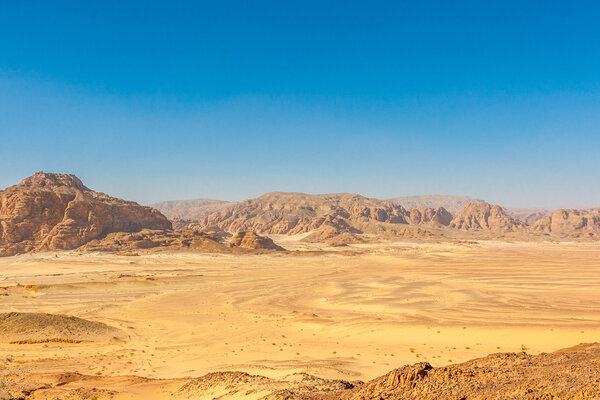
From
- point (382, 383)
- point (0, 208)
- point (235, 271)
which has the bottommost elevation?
point (235, 271)

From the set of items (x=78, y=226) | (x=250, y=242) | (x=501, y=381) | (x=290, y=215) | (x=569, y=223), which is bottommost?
(x=250, y=242)

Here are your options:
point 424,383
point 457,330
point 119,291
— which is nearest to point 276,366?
point 424,383

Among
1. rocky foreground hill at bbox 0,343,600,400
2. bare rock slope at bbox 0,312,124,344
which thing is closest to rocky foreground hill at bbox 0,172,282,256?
bare rock slope at bbox 0,312,124,344

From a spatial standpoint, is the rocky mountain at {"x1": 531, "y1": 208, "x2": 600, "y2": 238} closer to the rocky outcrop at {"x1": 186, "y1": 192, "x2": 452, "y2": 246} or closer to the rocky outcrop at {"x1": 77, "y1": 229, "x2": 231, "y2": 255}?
the rocky outcrop at {"x1": 186, "y1": 192, "x2": 452, "y2": 246}

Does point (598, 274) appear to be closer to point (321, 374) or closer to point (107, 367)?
point (321, 374)

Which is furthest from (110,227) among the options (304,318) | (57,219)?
(304,318)

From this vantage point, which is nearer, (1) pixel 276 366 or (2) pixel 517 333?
(1) pixel 276 366

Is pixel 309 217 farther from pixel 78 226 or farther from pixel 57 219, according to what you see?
pixel 57 219
